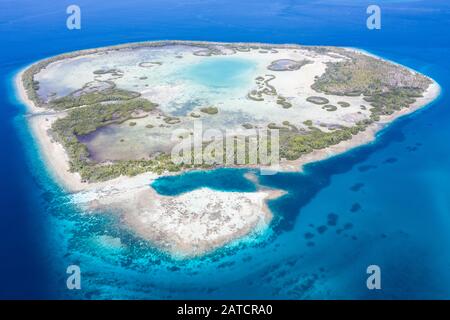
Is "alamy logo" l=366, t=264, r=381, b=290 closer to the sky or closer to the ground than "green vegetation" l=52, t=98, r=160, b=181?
closer to the ground

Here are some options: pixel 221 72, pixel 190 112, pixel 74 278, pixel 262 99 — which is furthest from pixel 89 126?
pixel 221 72

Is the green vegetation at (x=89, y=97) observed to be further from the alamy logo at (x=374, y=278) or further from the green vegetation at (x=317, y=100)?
the alamy logo at (x=374, y=278)

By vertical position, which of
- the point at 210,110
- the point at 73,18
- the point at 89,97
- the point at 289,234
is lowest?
the point at 289,234

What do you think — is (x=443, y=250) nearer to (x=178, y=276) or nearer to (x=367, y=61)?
(x=178, y=276)

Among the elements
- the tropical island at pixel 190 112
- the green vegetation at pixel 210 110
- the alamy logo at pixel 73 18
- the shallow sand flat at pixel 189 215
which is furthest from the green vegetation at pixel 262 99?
the alamy logo at pixel 73 18

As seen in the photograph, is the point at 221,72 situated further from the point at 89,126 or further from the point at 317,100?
the point at 89,126

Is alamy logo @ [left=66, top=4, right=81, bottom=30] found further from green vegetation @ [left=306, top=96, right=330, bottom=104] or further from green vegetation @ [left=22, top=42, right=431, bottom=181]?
green vegetation @ [left=306, top=96, right=330, bottom=104]

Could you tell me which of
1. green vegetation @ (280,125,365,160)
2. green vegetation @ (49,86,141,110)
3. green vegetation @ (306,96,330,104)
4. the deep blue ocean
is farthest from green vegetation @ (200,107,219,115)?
the deep blue ocean

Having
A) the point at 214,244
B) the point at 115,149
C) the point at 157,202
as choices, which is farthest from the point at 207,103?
the point at 214,244
